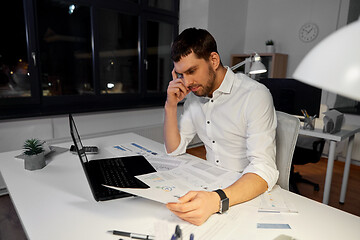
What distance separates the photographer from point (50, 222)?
0.73 m

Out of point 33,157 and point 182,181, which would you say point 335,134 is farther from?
point 33,157

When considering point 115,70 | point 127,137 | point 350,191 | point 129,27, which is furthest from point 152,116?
point 350,191

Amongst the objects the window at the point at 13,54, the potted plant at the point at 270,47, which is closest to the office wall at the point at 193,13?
the potted plant at the point at 270,47

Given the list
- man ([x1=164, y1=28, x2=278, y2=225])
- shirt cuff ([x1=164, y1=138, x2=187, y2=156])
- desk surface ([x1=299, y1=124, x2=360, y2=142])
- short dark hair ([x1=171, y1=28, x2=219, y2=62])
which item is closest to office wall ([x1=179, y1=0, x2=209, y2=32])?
desk surface ([x1=299, y1=124, x2=360, y2=142])

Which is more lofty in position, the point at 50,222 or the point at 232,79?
the point at 232,79

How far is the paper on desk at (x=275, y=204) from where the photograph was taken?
32.5 inches

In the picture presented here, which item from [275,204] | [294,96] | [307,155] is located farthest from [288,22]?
[275,204]

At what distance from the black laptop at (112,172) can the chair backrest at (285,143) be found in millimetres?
607

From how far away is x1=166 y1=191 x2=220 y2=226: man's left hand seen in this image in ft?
2.34

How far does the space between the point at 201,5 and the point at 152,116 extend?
1844 mm

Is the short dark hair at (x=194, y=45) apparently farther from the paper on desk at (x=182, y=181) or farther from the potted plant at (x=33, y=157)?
the potted plant at (x=33, y=157)

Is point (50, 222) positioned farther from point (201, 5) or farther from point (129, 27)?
point (201, 5)

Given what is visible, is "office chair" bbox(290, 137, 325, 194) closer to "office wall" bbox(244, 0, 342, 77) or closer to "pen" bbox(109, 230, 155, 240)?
"office wall" bbox(244, 0, 342, 77)

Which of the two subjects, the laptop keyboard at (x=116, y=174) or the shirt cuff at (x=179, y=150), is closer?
the laptop keyboard at (x=116, y=174)
